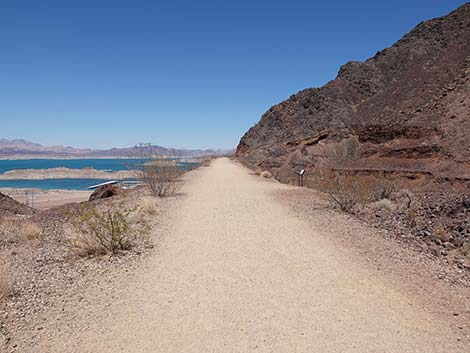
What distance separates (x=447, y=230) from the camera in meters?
8.32

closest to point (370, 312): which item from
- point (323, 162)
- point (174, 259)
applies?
point (174, 259)

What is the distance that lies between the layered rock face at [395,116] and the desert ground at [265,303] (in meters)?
9.33

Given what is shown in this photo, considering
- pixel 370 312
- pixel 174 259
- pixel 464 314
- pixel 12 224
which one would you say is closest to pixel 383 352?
pixel 370 312

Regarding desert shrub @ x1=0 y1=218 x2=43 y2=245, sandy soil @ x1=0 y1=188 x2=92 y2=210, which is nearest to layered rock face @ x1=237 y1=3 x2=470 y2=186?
desert shrub @ x1=0 y1=218 x2=43 y2=245

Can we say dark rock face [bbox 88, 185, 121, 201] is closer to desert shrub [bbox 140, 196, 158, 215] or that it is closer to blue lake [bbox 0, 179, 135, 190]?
desert shrub [bbox 140, 196, 158, 215]

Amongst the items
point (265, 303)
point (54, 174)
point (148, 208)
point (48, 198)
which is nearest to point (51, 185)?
point (54, 174)

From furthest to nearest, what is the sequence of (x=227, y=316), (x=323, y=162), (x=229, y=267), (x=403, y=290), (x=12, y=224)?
(x=323, y=162)
(x=12, y=224)
(x=229, y=267)
(x=403, y=290)
(x=227, y=316)

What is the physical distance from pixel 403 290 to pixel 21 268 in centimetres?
603

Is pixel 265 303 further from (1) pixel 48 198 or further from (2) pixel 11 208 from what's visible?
(1) pixel 48 198

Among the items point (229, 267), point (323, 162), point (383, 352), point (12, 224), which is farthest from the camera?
point (323, 162)

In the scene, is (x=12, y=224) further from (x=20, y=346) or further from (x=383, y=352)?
(x=383, y=352)

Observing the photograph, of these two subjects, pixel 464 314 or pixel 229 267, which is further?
pixel 229 267

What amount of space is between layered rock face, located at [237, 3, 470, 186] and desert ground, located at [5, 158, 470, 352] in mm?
9333

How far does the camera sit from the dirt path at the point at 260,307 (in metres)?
3.95
